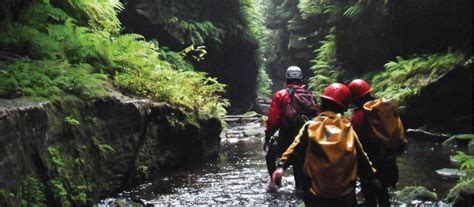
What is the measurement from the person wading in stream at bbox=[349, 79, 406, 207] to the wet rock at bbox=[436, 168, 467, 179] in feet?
10.0

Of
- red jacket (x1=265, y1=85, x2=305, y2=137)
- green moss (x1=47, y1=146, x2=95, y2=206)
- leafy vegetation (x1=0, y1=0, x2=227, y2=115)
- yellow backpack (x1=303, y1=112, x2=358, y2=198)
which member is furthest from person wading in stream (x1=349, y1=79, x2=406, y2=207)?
leafy vegetation (x1=0, y1=0, x2=227, y2=115)

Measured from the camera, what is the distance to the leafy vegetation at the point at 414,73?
41.5ft

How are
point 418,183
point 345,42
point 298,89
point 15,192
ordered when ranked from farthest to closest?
point 345,42 → point 418,183 → point 298,89 → point 15,192

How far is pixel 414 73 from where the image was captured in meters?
14.3

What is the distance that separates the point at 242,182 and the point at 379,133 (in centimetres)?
355

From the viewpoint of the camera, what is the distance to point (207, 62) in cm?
2242

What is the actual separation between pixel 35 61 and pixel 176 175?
341cm

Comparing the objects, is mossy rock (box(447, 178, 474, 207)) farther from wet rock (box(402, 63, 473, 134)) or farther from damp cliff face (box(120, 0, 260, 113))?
damp cliff face (box(120, 0, 260, 113))

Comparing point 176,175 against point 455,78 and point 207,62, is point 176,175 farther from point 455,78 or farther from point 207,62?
point 207,62

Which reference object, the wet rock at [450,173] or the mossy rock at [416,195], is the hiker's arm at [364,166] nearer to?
the mossy rock at [416,195]

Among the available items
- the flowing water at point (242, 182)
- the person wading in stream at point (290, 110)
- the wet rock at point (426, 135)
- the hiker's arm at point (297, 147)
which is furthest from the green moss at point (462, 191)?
the wet rock at point (426, 135)

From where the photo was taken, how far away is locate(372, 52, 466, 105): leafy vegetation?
498 inches

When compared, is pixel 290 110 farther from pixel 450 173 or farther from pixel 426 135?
pixel 426 135

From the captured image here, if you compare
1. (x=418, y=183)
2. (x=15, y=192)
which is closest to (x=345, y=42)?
(x=418, y=183)
